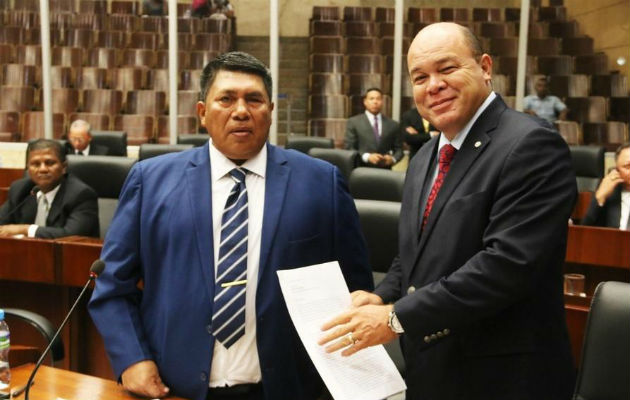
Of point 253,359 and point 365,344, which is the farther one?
point 253,359

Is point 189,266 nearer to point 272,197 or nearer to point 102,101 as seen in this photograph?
point 272,197

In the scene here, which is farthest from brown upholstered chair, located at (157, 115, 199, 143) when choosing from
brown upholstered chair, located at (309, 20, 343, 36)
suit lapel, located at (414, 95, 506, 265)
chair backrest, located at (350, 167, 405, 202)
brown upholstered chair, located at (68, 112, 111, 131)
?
suit lapel, located at (414, 95, 506, 265)

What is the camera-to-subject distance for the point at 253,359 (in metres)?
1.09

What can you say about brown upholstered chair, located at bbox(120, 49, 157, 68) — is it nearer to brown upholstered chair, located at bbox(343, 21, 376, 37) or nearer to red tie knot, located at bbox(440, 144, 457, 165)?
brown upholstered chair, located at bbox(343, 21, 376, 37)

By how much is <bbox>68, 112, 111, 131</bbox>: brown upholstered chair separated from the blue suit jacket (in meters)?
5.11

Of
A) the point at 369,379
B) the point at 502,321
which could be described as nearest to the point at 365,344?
the point at 369,379

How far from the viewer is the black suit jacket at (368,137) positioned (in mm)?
4750

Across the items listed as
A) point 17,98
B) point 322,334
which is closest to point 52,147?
point 322,334

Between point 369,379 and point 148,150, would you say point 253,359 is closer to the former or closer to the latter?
point 369,379

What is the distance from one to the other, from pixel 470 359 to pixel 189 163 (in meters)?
0.58

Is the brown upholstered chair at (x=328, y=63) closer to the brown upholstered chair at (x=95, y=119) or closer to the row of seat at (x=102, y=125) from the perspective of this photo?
the row of seat at (x=102, y=125)

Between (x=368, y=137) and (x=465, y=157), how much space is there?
3746mm

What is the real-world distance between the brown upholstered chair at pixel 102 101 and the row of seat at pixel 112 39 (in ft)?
2.68

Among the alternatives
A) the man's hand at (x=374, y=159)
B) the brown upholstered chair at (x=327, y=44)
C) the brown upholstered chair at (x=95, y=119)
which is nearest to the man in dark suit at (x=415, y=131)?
the man's hand at (x=374, y=159)
